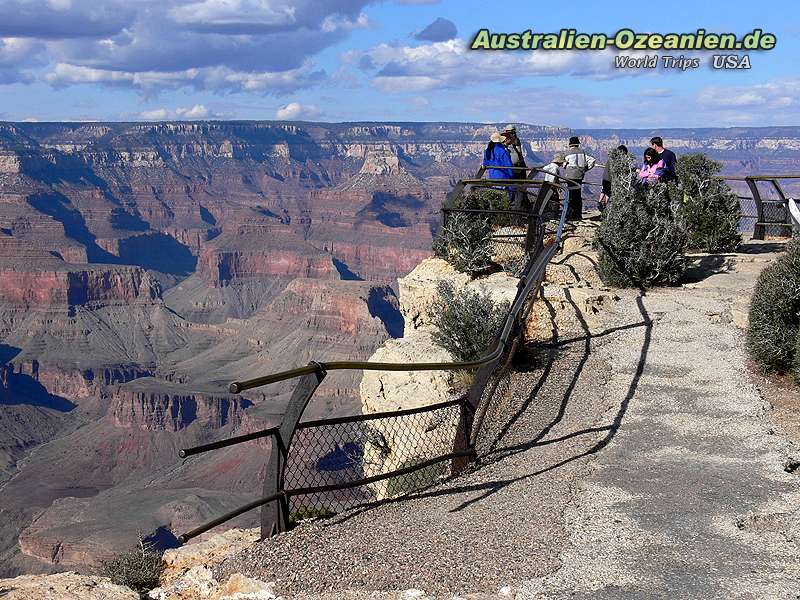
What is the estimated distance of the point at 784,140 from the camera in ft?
486

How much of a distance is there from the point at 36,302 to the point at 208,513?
295 feet

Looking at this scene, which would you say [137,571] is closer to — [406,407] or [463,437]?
[463,437]

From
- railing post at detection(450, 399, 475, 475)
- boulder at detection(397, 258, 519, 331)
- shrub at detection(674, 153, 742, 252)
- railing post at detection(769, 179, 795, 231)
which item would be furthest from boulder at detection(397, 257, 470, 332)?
railing post at detection(769, 179, 795, 231)

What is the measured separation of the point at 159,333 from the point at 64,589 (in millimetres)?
131212

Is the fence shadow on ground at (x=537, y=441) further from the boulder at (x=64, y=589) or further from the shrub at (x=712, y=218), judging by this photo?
A: the shrub at (x=712, y=218)

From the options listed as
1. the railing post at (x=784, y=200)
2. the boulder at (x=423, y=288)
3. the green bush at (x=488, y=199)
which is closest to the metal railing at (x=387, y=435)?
the boulder at (x=423, y=288)

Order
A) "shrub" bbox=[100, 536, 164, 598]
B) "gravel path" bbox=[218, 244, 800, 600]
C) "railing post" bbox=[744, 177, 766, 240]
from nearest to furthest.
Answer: "gravel path" bbox=[218, 244, 800, 600]
"shrub" bbox=[100, 536, 164, 598]
"railing post" bbox=[744, 177, 766, 240]

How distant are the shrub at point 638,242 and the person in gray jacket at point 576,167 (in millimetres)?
2606

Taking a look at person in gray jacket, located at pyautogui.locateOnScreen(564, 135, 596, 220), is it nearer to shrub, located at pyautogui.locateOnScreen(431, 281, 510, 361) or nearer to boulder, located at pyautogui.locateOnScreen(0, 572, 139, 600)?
shrub, located at pyautogui.locateOnScreen(431, 281, 510, 361)

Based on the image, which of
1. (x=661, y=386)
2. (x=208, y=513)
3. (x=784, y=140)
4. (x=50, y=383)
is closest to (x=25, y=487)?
(x=208, y=513)

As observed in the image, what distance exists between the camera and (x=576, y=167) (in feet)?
50.6

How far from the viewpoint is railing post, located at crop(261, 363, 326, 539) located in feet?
19.4

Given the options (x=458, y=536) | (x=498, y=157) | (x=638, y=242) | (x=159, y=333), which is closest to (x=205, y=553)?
(x=458, y=536)

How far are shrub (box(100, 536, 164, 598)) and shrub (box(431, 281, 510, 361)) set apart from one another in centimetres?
449
